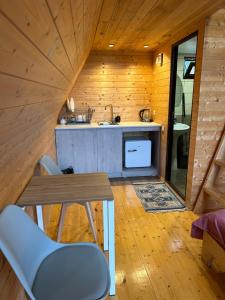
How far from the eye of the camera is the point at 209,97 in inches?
95.1

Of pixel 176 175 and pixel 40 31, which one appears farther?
pixel 176 175

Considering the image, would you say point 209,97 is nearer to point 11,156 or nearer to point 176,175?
point 176,175

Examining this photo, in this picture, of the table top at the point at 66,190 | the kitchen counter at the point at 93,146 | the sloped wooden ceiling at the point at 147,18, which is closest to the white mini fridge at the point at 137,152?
the kitchen counter at the point at 93,146

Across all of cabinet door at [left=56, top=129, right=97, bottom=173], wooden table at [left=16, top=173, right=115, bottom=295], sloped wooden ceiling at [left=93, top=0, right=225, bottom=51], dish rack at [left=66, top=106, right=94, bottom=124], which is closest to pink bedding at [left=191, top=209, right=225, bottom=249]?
wooden table at [left=16, top=173, right=115, bottom=295]

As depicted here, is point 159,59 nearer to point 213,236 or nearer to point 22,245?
point 213,236

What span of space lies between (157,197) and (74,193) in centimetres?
180

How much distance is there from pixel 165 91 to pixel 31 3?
3.05 metres

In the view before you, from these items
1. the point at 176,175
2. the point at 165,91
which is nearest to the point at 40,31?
the point at 165,91

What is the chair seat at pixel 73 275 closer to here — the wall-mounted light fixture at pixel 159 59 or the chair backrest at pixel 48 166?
the chair backrest at pixel 48 166

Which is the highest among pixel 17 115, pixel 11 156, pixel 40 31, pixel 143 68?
pixel 143 68

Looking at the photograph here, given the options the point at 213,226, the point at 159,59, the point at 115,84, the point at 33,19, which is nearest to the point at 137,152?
the point at 115,84

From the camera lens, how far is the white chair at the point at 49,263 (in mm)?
1006

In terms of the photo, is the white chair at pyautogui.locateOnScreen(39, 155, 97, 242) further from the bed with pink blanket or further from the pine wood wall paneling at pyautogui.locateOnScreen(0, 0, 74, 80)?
the pine wood wall paneling at pyautogui.locateOnScreen(0, 0, 74, 80)

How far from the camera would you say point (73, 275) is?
115cm
